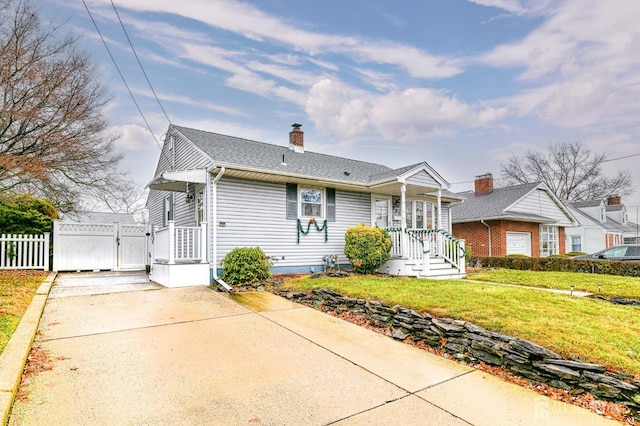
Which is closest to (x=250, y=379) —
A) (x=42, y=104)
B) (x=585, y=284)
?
Answer: (x=42, y=104)

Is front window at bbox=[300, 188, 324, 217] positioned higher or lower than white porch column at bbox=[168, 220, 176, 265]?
higher

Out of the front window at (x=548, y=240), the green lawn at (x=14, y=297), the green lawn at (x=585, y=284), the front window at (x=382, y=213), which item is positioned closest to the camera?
the green lawn at (x=14, y=297)

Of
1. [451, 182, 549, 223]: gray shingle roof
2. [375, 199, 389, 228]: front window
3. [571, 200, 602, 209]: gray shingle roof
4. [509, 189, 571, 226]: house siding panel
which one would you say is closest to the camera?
[375, 199, 389, 228]: front window

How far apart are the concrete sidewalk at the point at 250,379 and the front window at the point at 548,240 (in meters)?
20.3

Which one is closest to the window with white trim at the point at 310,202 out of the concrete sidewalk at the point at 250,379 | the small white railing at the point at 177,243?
the small white railing at the point at 177,243

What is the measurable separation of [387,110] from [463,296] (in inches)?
489

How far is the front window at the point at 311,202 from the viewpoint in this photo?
1123cm

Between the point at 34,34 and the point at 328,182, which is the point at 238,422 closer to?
the point at 328,182

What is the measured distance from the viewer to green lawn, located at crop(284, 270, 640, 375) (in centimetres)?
388

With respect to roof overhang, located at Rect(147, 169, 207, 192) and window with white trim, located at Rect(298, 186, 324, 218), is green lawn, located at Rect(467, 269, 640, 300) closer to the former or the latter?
window with white trim, located at Rect(298, 186, 324, 218)

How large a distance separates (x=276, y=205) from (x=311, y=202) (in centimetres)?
131

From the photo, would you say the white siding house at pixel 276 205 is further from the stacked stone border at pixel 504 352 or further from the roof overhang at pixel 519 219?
the roof overhang at pixel 519 219

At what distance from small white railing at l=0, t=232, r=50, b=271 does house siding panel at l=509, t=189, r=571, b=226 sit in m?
20.5

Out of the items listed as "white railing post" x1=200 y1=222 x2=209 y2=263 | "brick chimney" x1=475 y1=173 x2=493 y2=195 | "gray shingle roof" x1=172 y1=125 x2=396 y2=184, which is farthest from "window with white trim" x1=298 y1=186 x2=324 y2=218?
"brick chimney" x1=475 y1=173 x2=493 y2=195
